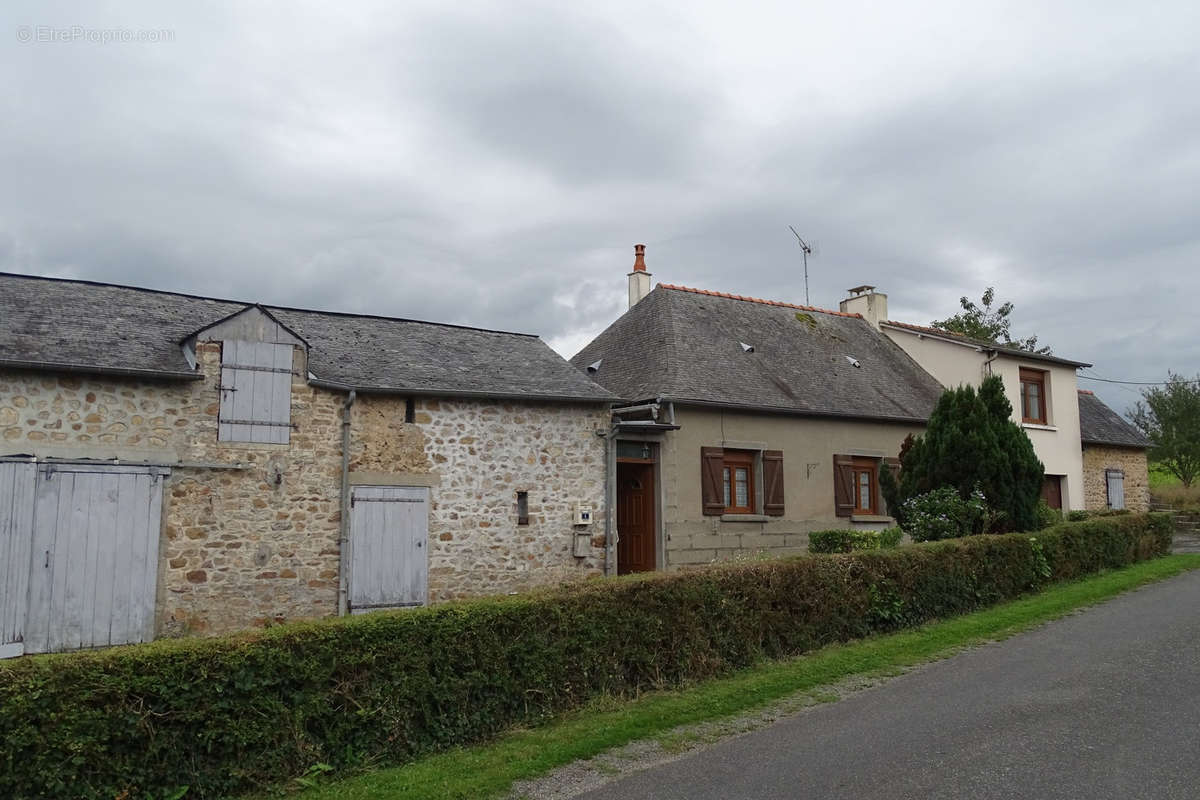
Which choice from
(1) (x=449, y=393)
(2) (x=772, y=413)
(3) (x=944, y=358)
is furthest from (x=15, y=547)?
(3) (x=944, y=358)

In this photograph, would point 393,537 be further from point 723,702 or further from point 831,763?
point 831,763

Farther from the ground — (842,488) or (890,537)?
(842,488)

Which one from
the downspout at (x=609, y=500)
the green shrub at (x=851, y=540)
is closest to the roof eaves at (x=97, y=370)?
the downspout at (x=609, y=500)

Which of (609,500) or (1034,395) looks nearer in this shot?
(609,500)

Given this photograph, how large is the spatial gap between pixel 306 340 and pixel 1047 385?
1741 cm

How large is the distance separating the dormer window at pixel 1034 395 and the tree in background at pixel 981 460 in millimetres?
7819

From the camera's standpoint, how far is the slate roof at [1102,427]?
23.8 meters

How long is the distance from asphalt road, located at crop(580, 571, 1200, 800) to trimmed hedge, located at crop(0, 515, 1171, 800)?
4.50 feet

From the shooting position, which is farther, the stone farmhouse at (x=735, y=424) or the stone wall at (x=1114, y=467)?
the stone wall at (x=1114, y=467)

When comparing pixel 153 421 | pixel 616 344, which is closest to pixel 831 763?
pixel 153 421

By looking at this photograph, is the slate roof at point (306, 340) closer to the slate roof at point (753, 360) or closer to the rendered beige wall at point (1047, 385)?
the slate roof at point (753, 360)

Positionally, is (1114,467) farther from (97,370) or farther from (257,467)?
(97,370)

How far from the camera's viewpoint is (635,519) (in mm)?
15570

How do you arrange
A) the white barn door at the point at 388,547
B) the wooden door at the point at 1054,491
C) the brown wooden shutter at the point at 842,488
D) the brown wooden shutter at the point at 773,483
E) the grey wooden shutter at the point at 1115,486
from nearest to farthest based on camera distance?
the white barn door at the point at 388,547 < the brown wooden shutter at the point at 773,483 < the brown wooden shutter at the point at 842,488 < the wooden door at the point at 1054,491 < the grey wooden shutter at the point at 1115,486
